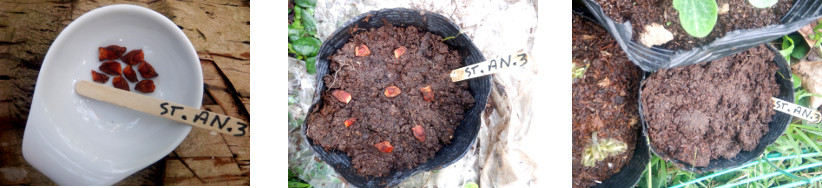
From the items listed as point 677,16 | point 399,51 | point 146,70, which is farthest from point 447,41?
point 146,70

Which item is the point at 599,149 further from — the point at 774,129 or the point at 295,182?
the point at 295,182

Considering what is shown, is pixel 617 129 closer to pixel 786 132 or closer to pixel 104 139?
pixel 786 132

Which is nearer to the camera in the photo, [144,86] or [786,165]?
[144,86]

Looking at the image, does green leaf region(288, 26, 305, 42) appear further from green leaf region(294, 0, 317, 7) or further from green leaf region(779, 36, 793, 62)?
green leaf region(779, 36, 793, 62)

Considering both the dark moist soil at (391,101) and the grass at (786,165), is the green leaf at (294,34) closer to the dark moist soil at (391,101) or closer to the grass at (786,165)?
the dark moist soil at (391,101)

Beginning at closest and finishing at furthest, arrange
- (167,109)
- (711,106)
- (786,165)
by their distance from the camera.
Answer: (167,109), (711,106), (786,165)

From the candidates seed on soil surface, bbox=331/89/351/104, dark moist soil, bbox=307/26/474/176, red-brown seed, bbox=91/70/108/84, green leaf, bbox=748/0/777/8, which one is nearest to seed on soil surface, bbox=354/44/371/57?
dark moist soil, bbox=307/26/474/176

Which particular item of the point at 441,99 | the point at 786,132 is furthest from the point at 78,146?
the point at 786,132
